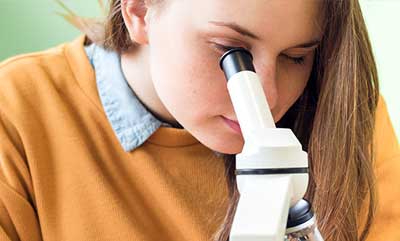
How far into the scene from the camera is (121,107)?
2.60 feet

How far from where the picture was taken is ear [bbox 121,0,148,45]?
724mm

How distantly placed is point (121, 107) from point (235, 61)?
274mm

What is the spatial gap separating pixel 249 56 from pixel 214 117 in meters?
0.11

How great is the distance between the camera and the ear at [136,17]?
724 millimetres

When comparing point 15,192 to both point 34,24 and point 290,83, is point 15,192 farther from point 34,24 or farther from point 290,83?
point 34,24

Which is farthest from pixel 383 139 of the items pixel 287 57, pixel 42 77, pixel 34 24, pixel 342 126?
pixel 34 24

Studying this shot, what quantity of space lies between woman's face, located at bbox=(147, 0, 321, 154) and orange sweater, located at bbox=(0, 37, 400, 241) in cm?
11

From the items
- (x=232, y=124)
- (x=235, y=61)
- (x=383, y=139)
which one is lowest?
(x=383, y=139)

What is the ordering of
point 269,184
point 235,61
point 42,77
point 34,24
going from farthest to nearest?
point 34,24, point 42,77, point 235,61, point 269,184

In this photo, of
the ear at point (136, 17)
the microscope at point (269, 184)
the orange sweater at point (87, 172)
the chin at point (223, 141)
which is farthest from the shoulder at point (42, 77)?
the microscope at point (269, 184)

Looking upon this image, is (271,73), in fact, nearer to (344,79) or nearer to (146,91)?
(344,79)

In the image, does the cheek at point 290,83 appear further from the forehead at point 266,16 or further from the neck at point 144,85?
the neck at point 144,85

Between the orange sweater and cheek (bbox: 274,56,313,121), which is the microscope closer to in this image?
cheek (bbox: 274,56,313,121)

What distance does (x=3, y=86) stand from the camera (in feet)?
2.54
